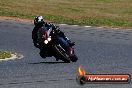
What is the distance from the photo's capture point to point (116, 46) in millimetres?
33438

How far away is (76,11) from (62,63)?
31.9 m

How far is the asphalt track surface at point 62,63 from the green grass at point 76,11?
404 cm

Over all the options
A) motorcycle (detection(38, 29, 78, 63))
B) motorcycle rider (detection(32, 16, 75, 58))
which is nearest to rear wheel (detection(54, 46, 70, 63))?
motorcycle (detection(38, 29, 78, 63))

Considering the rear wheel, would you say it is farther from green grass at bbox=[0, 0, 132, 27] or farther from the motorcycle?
green grass at bbox=[0, 0, 132, 27]

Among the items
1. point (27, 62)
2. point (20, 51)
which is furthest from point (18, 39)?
point (27, 62)

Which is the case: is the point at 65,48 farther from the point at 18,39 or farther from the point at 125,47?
the point at 18,39

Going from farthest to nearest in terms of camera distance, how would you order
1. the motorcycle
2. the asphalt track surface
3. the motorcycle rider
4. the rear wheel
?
the rear wheel < the motorcycle < the motorcycle rider < the asphalt track surface

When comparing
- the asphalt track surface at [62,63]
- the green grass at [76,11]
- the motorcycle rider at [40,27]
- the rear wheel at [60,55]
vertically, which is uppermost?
the motorcycle rider at [40,27]

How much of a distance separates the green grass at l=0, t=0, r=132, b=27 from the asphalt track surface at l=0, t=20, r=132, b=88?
404cm

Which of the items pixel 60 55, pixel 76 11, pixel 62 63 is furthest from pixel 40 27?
pixel 76 11

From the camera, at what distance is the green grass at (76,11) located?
1873 inches

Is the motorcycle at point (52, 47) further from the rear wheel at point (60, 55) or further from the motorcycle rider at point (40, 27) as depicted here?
the motorcycle rider at point (40, 27)

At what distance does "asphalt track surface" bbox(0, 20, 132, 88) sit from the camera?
751 inches

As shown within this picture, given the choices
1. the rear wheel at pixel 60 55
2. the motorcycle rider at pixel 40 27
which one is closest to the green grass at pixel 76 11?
the rear wheel at pixel 60 55
